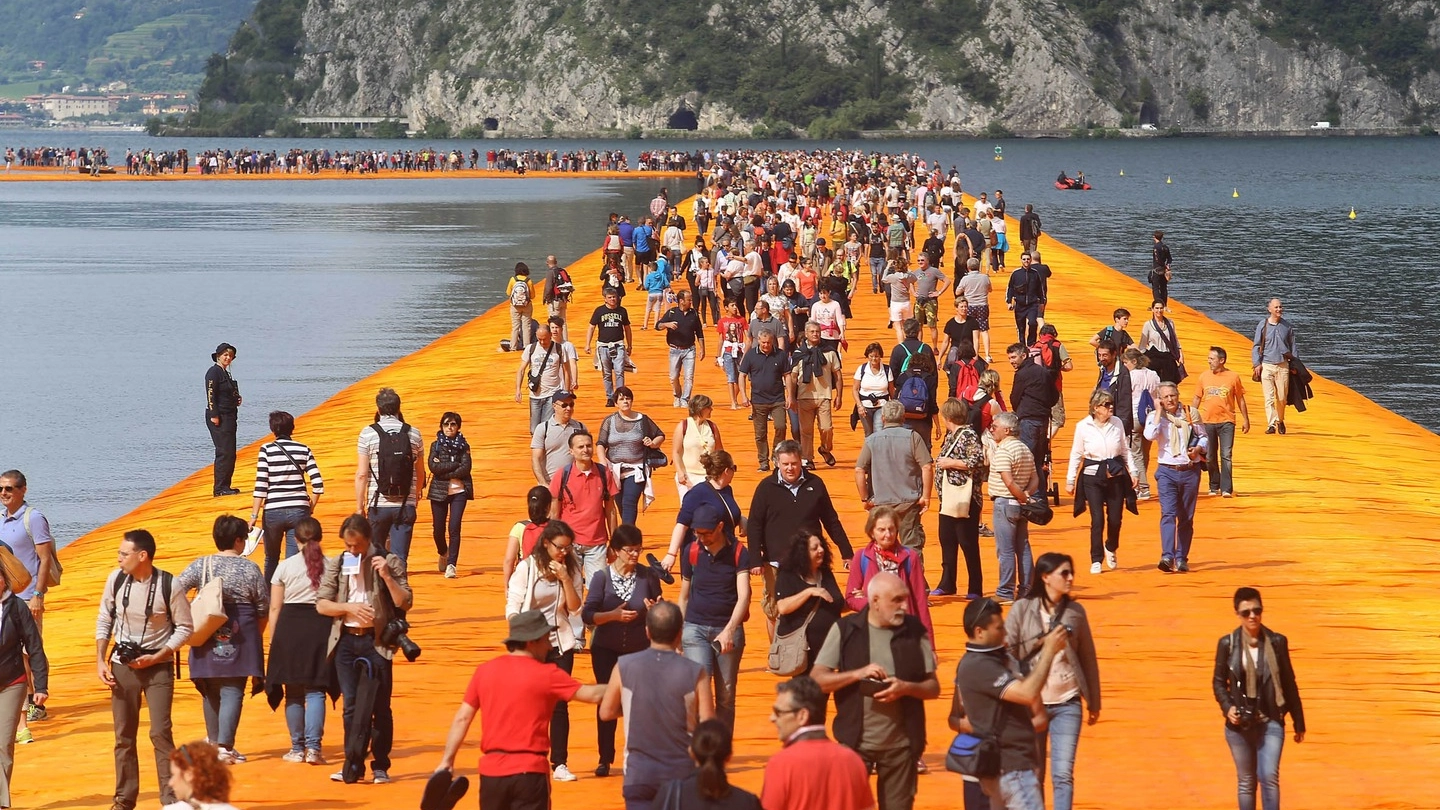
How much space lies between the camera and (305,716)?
11.8 meters

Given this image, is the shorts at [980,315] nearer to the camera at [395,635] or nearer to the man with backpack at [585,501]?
the man with backpack at [585,501]

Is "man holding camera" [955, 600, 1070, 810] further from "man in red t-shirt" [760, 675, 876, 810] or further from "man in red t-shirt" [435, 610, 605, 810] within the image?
"man in red t-shirt" [435, 610, 605, 810]

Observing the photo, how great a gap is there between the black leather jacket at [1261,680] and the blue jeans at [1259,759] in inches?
5.3

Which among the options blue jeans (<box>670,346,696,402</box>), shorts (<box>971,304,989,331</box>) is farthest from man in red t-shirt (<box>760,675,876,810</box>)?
shorts (<box>971,304,989,331</box>)

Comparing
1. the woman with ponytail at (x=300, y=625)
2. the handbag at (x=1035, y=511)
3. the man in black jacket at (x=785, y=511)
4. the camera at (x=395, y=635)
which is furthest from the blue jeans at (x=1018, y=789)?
the handbag at (x=1035, y=511)

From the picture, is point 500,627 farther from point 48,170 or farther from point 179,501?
point 48,170

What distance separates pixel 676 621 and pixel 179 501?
56.1ft

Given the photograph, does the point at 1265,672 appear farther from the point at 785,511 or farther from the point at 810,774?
the point at 810,774

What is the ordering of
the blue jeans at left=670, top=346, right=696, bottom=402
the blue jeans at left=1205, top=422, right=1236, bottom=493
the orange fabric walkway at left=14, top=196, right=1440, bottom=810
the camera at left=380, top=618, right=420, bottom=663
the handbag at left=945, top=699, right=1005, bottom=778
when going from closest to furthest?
the handbag at left=945, top=699, right=1005, bottom=778 < the camera at left=380, top=618, right=420, bottom=663 < the orange fabric walkway at left=14, top=196, right=1440, bottom=810 < the blue jeans at left=1205, top=422, right=1236, bottom=493 < the blue jeans at left=670, top=346, right=696, bottom=402

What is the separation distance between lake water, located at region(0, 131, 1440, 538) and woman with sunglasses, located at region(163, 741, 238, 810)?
18.9 meters

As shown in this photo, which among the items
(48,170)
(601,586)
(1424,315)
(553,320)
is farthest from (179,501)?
(48,170)

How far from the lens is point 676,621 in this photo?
340 inches

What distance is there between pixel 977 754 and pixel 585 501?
5.35 metres

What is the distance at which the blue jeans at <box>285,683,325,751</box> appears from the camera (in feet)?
37.7
